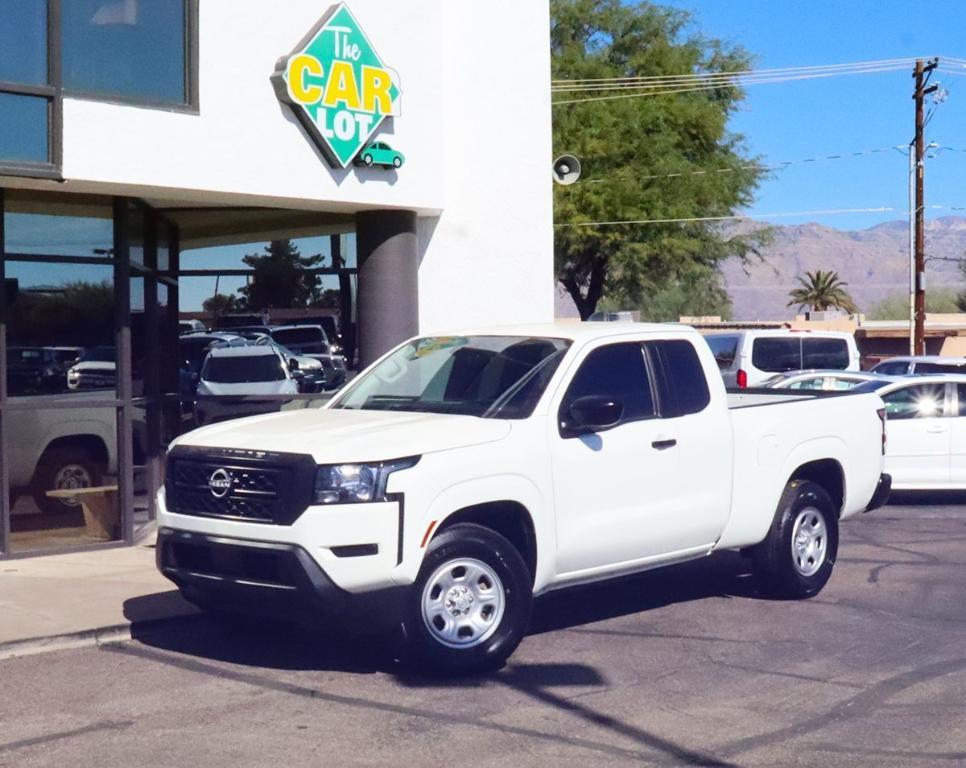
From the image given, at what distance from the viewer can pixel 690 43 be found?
140 ft

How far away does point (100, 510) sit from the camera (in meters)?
12.5

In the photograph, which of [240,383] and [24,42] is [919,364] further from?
[24,42]

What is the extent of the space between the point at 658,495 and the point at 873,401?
2.88 meters

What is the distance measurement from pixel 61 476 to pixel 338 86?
4308 mm

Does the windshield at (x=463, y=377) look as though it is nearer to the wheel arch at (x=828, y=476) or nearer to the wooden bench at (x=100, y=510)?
the wheel arch at (x=828, y=476)

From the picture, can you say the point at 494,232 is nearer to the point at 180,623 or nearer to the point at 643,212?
the point at 180,623

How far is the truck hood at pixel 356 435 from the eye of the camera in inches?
300

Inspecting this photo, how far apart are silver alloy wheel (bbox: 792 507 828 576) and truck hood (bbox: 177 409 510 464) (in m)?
3.12

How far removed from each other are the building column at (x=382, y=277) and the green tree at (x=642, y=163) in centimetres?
2485

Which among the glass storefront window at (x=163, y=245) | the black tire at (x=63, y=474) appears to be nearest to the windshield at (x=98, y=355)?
the black tire at (x=63, y=474)

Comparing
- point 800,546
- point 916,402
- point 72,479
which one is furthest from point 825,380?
point 72,479

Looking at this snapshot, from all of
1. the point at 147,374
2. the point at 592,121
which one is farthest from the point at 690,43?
the point at 147,374

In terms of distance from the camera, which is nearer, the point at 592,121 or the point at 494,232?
the point at 494,232

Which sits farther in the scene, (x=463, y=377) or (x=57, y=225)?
(x=57, y=225)
